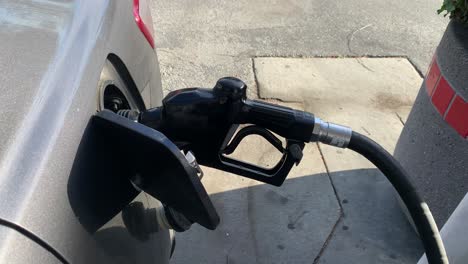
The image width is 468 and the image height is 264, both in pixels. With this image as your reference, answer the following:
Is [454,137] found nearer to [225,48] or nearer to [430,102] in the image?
[430,102]

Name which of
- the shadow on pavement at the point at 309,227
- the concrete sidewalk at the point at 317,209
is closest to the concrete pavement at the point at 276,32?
the concrete sidewalk at the point at 317,209

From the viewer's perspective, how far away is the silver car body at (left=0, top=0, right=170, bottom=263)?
2.78 ft

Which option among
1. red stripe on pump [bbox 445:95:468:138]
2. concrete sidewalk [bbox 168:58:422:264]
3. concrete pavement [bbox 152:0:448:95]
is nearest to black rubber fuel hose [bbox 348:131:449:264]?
red stripe on pump [bbox 445:95:468:138]

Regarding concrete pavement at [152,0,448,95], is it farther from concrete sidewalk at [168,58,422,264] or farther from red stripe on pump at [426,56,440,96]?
red stripe on pump at [426,56,440,96]

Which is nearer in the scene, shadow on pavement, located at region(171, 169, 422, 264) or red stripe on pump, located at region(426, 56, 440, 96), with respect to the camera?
red stripe on pump, located at region(426, 56, 440, 96)

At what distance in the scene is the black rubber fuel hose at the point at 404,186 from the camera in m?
1.14

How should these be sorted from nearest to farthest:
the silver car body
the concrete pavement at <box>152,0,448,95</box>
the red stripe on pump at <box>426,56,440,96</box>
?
the silver car body → the red stripe on pump at <box>426,56,440,96</box> → the concrete pavement at <box>152,0,448,95</box>

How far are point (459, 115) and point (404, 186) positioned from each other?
128 cm

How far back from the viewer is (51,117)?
975 mm

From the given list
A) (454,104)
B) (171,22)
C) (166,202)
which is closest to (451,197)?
(454,104)

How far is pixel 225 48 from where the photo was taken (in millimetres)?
4594

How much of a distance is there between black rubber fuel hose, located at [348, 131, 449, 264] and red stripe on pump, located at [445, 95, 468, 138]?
3.95 ft

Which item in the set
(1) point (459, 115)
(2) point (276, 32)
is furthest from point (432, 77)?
(2) point (276, 32)

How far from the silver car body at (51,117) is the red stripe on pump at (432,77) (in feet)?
5.46
